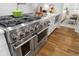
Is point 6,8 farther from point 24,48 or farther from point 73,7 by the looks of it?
point 73,7

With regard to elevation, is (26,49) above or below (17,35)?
below

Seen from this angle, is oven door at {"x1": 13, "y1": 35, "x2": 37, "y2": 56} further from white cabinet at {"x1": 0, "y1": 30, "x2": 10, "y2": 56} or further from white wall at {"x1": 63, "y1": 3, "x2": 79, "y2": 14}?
white wall at {"x1": 63, "y1": 3, "x2": 79, "y2": 14}

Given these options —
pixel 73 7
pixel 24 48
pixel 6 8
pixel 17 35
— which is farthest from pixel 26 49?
pixel 73 7

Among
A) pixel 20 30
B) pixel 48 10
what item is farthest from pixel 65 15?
pixel 20 30

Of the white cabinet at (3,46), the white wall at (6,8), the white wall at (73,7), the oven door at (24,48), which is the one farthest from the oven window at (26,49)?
the white wall at (73,7)

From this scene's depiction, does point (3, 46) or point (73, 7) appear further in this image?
point (73, 7)

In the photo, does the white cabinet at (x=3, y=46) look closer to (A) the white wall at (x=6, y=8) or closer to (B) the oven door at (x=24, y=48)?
(B) the oven door at (x=24, y=48)

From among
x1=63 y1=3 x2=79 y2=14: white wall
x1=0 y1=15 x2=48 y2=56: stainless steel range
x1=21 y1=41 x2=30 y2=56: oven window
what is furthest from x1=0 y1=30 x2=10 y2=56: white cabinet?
x1=63 y1=3 x2=79 y2=14: white wall

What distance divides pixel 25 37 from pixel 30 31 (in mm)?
135

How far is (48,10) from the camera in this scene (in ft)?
9.38

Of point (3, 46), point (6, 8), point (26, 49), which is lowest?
point (26, 49)

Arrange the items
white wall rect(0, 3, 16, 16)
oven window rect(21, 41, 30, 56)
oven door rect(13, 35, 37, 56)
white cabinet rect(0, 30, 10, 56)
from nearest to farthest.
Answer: white cabinet rect(0, 30, 10, 56), oven door rect(13, 35, 37, 56), oven window rect(21, 41, 30, 56), white wall rect(0, 3, 16, 16)

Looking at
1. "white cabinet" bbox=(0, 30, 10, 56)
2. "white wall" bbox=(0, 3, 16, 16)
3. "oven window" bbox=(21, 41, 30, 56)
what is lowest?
"oven window" bbox=(21, 41, 30, 56)

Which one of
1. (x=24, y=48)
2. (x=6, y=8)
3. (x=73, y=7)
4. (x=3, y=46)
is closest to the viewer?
(x=3, y=46)
